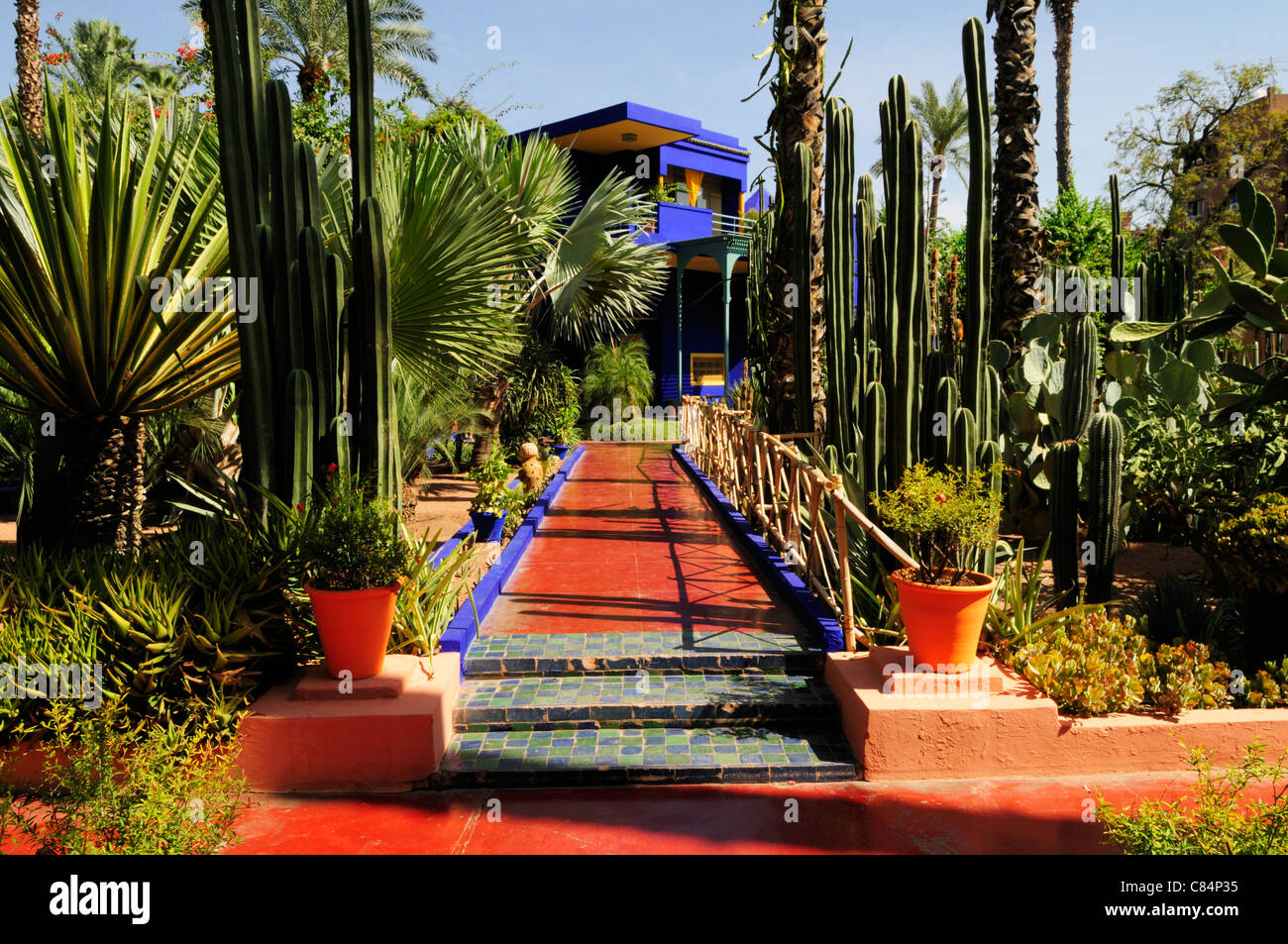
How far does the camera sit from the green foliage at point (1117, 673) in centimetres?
455

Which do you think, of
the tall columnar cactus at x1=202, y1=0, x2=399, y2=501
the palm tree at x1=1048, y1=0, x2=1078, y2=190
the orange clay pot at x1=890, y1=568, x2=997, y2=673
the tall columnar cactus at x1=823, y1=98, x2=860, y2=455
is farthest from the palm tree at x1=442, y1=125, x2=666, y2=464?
the palm tree at x1=1048, y1=0, x2=1078, y2=190

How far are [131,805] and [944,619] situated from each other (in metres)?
3.59

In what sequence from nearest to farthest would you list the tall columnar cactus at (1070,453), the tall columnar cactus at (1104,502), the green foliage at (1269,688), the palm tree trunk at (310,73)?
the green foliage at (1269,688) < the tall columnar cactus at (1104,502) < the tall columnar cactus at (1070,453) < the palm tree trunk at (310,73)

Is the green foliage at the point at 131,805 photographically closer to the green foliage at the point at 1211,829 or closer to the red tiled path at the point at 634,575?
the red tiled path at the point at 634,575

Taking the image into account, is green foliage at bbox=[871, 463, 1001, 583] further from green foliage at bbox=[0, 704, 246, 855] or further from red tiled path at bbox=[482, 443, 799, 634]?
green foliage at bbox=[0, 704, 246, 855]

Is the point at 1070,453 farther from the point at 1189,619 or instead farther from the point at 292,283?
the point at 292,283

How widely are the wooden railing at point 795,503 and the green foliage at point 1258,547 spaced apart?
180 cm

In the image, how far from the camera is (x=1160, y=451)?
25.2 feet

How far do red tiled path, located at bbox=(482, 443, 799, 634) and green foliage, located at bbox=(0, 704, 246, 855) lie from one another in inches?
97.7

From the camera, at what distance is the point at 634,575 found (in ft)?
24.4

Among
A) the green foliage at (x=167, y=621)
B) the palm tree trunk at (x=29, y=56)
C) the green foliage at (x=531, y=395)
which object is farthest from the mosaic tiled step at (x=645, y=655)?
the palm tree trunk at (x=29, y=56)
